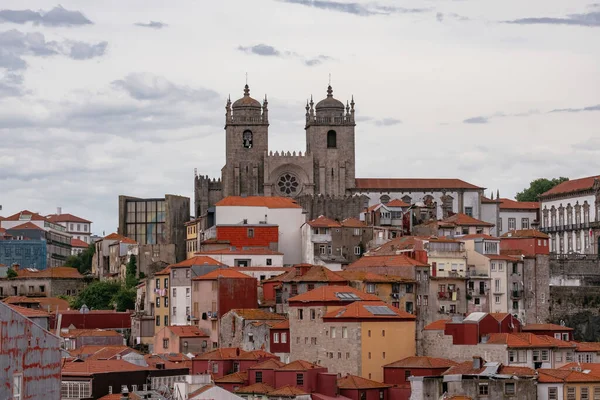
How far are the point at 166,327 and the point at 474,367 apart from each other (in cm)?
2642

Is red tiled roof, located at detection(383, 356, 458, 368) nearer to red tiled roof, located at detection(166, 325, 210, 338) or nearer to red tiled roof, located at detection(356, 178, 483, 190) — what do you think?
red tiled roof, located at detection(166, 325, 210, 338)

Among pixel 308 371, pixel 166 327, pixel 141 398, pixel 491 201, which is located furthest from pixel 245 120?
pixel 141 398

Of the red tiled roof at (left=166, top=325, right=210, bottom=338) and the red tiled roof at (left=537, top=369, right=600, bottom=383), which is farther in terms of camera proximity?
the red tiled roof at (left=166, top=325, right=210, bottom=338)

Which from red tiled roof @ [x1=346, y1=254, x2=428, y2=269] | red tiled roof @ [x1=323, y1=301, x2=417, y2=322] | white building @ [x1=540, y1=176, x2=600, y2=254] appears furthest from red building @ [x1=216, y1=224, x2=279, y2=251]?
white building @ [x1=540, y1=176, x2=600, y2=254]

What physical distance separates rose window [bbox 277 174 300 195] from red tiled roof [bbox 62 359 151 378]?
208 feet

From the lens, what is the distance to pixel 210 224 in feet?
430

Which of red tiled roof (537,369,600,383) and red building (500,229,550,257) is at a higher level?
red building (500,229,550,257)

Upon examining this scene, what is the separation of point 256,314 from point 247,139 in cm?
5122

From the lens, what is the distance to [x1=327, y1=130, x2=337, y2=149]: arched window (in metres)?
153

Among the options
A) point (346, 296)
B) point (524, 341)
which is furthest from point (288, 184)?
point (524, 341)

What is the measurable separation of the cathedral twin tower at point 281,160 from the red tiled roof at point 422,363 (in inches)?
2073

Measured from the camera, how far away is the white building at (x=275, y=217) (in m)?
127

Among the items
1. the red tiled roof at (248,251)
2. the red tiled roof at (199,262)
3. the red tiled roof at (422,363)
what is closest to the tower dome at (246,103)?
the red tiled roof at (248,251)

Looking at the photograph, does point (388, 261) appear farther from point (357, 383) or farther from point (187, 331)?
point (357, 383)
